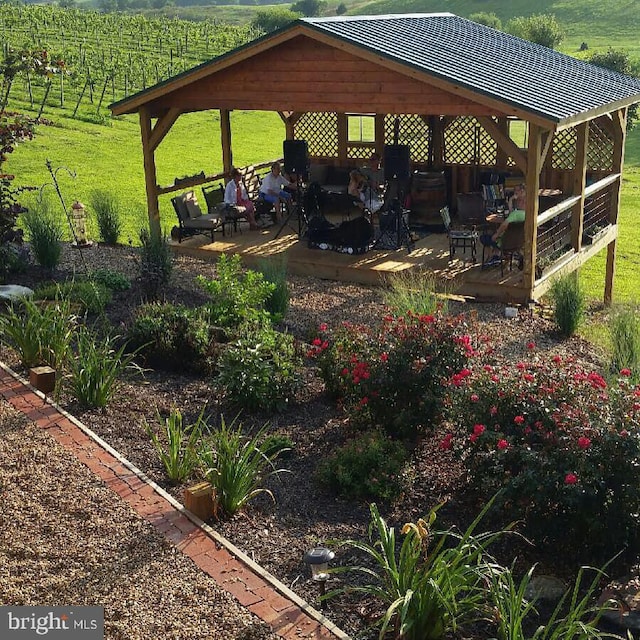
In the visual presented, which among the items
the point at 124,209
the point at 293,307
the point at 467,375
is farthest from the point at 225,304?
the point at 124,209

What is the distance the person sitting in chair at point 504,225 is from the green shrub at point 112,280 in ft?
15.0

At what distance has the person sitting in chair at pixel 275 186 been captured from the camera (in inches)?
547

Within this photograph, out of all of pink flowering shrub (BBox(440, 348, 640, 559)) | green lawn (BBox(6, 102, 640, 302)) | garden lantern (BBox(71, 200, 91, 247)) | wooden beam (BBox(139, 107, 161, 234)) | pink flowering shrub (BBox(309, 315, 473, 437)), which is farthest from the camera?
green lawn (BBox(6, 102, 640, 302))

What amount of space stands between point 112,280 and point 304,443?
4480 millimetres

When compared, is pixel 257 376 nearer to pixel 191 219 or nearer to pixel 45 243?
pixel 45 243

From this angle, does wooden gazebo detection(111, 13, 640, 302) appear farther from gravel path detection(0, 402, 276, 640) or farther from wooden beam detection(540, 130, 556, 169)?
gravel path detection(0, 402, 276, 640)

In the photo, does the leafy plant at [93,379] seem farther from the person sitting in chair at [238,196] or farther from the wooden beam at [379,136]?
the wooden beam at [379,136]

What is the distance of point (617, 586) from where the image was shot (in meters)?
4.60

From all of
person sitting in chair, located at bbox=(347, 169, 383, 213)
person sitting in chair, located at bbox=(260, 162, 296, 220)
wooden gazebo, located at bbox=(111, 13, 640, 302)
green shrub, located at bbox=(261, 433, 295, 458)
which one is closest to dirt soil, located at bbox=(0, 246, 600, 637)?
green shrub, located at bbox=(261, 433, 295, 458)

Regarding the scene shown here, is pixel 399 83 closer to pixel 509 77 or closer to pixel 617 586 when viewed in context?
pixel 509 77

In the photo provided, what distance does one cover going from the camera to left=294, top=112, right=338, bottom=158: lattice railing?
15742 millimetres

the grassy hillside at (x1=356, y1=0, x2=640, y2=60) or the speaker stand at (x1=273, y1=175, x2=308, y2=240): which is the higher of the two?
the grassy hillside at (x1=356, y1=0, x2=640, y2=60)

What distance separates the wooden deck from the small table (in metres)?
0.11

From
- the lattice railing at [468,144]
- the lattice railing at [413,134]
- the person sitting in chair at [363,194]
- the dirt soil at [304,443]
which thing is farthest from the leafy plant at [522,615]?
the lattice railing at [413,134]
